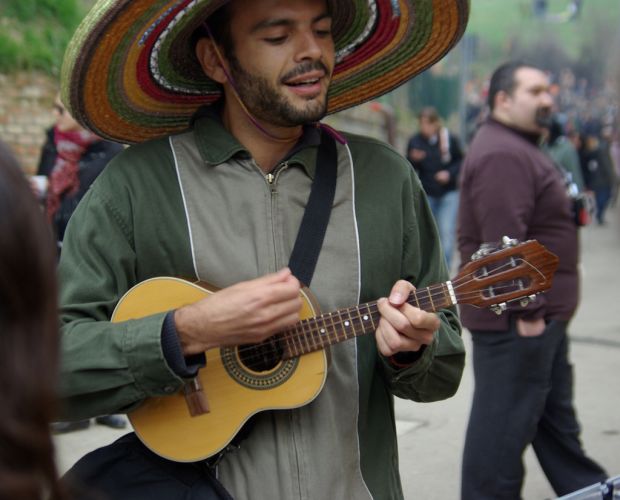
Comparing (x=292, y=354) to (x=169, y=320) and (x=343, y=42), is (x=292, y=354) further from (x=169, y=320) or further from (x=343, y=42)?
(x=343, y=42)

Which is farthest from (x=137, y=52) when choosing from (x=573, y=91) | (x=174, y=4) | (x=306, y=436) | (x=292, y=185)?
(x=573, y=91)

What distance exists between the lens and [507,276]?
222 cm

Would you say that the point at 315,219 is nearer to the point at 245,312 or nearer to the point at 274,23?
the point at 245,312

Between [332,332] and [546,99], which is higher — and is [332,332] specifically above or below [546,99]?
below

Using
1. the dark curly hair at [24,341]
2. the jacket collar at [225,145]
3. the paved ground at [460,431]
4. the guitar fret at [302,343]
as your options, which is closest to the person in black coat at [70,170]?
the paved ground at [460,431]

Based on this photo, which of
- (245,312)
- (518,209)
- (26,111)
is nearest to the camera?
(245,312)

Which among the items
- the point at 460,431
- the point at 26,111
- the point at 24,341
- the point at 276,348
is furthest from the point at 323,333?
the point at 26,111

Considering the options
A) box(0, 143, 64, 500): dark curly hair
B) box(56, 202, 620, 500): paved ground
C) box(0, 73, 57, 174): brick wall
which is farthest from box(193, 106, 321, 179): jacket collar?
box(0, 73, 57, 174): brick wall

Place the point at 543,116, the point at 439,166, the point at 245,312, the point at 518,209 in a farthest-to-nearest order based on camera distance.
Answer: the point at 439,166 → the point at 543,116 → the point at 518,209 → the point at 245,312

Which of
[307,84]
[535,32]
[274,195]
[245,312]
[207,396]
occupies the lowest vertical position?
[207,396]

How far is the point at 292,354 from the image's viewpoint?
7.37 ft

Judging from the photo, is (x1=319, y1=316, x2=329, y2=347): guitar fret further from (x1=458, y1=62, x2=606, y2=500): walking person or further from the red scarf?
the red scarf

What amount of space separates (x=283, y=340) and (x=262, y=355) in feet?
0.25

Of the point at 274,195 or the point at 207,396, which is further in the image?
the point at 274,195
